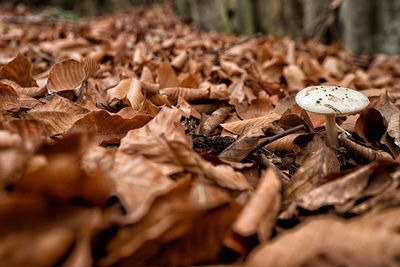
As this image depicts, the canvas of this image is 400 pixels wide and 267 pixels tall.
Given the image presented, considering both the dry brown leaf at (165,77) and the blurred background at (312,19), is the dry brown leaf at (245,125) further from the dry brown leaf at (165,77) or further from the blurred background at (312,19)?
the blurred background at (312,19)

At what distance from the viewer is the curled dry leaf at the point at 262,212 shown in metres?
0.58

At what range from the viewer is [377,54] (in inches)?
155

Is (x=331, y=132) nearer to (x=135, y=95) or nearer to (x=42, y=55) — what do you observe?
(x=135, y=95)

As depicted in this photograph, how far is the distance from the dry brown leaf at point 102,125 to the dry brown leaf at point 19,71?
0.53 m

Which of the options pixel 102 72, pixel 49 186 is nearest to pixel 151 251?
pixel 49 186

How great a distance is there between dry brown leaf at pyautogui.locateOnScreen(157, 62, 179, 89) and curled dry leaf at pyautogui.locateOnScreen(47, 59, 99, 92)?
1.14ft

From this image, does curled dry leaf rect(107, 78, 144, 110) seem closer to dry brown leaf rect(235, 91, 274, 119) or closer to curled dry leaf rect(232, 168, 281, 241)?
dry brown leaf rect(235, 91, 274, 119)

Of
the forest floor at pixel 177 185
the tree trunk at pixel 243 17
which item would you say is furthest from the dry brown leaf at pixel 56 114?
the tree trunk at pixel 243 17

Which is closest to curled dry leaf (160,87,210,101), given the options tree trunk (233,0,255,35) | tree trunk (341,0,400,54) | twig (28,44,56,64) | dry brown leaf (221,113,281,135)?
dry brown leaf (221,113,281,135)

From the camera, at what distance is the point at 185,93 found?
1.37 metres

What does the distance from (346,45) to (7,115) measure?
450 centimetres

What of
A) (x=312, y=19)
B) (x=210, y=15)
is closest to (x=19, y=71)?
(x=210, y=15)

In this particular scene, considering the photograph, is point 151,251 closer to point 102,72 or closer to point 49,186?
point 49,186

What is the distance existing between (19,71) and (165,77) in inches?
25.8
